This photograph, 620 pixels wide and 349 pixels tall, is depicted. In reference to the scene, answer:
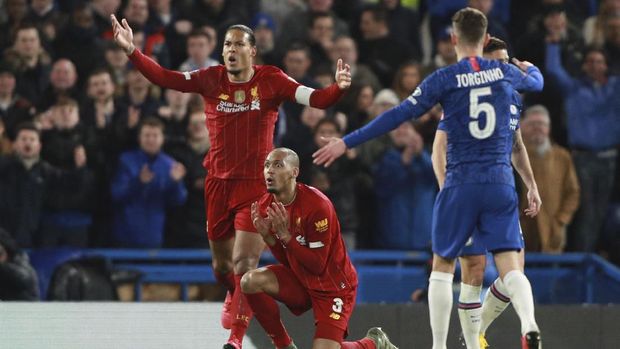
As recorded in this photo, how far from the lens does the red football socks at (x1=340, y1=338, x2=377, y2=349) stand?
8.54 meters

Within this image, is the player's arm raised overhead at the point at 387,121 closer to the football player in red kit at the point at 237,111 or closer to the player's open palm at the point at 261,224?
the player's open palm at the point at 261,224

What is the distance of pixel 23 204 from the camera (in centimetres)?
1213

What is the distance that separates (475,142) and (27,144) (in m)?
5.49

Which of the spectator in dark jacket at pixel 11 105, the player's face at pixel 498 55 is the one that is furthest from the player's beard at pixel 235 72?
the spectator in dark jacket at pixel 11 105

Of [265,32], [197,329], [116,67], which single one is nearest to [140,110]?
[116,67]

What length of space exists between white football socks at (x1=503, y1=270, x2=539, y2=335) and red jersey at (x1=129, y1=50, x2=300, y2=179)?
205 centimetres

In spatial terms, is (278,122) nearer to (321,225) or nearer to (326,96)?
(326,96)

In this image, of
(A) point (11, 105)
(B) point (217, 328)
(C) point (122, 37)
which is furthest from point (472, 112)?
(A) point (11, 105)

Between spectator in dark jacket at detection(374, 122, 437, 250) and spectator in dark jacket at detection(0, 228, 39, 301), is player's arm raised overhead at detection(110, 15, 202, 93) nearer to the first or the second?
spectator in dark jacket at detection(0, 228, 39, 301)

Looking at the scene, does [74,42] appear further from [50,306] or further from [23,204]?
[50,306]

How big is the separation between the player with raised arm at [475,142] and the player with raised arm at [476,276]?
1.64 ft

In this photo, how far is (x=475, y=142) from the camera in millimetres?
7773

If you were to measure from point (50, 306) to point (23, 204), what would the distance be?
8.23 ft

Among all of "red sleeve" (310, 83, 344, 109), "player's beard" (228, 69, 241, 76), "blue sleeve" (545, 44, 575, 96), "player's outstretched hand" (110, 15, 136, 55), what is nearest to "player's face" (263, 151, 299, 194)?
"red sleeve" (310, 83, 344, 109)
